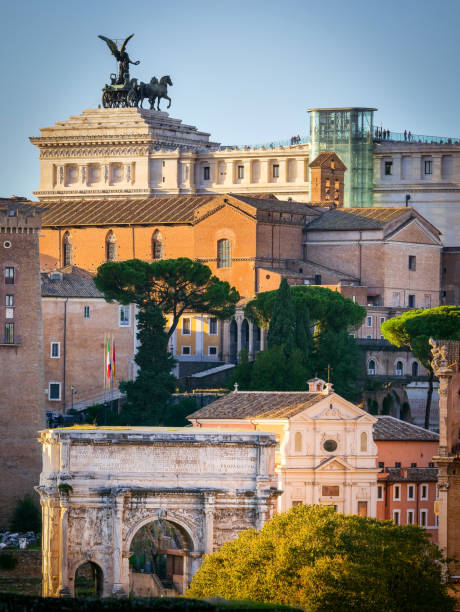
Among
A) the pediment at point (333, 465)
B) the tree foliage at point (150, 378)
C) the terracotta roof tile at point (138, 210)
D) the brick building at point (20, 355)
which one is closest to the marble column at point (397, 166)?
the terracotta roof tile at point (138, 210)

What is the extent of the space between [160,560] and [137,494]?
6796mm

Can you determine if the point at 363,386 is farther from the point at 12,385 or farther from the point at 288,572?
the point at 288,572

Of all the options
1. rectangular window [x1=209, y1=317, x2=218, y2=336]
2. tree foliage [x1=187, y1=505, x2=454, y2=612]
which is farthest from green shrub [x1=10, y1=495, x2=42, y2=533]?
rectangular window [x1=209, y1=317, x2=218, y2=336]

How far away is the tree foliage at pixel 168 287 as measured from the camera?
88.0m

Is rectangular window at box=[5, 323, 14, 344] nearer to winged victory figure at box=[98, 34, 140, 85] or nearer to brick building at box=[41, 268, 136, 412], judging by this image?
brick building at box=[41, 268, 136, 412]

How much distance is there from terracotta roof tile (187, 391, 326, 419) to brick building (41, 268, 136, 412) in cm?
1641

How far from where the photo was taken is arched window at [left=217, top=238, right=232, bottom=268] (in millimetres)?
102750

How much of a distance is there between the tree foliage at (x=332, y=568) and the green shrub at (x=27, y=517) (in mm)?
20851

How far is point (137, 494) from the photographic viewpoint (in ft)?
179

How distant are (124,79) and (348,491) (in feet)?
229

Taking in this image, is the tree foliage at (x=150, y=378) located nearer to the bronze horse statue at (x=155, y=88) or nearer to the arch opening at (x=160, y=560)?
the arch opening at (x=160, y=560)

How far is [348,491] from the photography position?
62781mm

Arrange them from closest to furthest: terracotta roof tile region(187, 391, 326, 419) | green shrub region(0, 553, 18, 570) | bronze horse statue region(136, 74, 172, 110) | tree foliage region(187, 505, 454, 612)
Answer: tree foliage region(187, 505, 454, 612)
terracotta roof tile region(187, 391, 326, 419)
green shrub region(0, 553, 18, 570)
bronze horse statue region(136, 74, 172, 110)

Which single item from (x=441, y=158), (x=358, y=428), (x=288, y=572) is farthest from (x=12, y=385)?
(x=441, y=158)
